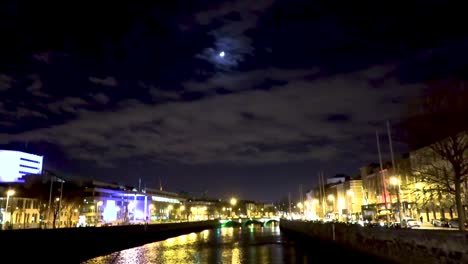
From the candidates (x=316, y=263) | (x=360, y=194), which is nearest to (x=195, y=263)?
(x=316, y=263)

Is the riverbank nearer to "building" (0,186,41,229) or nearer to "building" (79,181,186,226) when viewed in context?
"building" (0,186,41,229)

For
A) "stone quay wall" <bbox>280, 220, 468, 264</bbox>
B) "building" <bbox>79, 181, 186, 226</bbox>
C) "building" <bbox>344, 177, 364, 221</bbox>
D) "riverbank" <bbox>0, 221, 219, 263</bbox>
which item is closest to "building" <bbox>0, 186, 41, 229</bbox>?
→ "building" <bbox>79, 181, 186, 226</bbox>

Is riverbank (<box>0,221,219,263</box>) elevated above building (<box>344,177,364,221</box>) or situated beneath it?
situated beneath

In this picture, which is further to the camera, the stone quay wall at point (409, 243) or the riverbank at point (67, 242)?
the riverbank at point (67, 242)

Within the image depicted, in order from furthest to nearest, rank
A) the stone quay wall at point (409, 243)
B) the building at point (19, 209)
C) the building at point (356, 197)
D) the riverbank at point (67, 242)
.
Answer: the building at point (356, 197)
the building at point (19, 209)
the riverbank at point (67, 242)
the stone quay wall at point (409, 243)

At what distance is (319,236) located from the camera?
77.1m

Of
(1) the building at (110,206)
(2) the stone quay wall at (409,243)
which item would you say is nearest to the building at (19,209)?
(1) the building at (110,206)

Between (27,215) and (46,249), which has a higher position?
(27,215)

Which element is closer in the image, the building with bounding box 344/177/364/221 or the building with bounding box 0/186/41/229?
the building with bounding box 0/186/41/229

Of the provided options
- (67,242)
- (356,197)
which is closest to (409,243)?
(67,242)

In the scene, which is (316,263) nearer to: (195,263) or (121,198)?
(195,263)

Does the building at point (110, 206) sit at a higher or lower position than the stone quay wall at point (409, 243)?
higher

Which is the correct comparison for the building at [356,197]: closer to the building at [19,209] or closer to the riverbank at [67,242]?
the riverbank at [67,242]

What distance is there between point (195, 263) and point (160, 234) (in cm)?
5943
